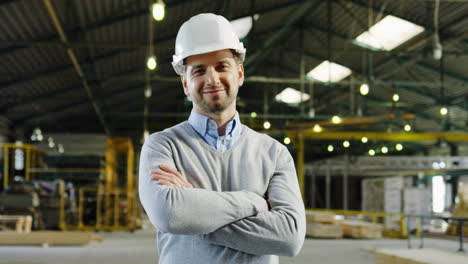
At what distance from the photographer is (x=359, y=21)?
669 inches

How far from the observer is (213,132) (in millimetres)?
1847

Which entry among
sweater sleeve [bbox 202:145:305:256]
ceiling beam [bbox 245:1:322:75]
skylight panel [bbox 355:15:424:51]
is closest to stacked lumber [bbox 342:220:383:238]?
skylight panel [bbox 355:15:424:51]

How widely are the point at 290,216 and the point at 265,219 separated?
11cm

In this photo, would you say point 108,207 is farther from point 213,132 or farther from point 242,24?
point 213,132

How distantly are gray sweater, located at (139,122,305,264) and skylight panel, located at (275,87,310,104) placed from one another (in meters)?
24.2

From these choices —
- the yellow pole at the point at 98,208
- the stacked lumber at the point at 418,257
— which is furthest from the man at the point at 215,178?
the yellow pole at the point at 98,208

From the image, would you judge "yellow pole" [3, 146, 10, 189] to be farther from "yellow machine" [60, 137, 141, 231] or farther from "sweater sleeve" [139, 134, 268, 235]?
"sweater sleeve" [139, 134, 268, 235]

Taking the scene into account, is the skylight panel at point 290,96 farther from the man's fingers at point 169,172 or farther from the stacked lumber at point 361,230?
the man's fingers at point 169,172

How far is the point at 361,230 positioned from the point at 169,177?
1608cm

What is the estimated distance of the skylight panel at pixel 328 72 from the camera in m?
21.7

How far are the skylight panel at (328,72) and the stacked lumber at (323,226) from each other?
6.29m

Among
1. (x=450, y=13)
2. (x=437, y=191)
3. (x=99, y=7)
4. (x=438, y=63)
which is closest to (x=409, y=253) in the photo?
(x=99, y=7)

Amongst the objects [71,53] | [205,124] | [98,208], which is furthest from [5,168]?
[205,124]

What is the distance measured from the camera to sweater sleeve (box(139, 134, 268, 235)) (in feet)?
5.49
